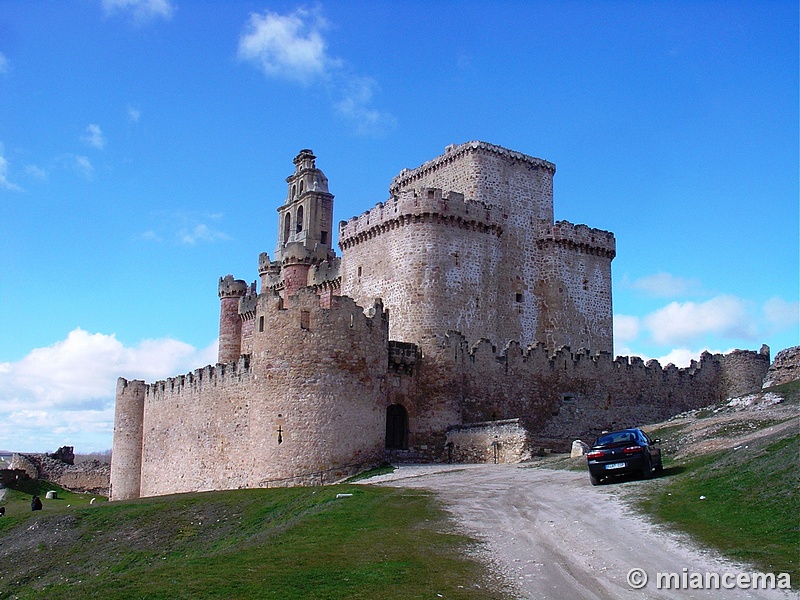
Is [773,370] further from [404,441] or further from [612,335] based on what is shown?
[404,441]

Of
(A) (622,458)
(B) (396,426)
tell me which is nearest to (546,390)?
(B) (396,426)

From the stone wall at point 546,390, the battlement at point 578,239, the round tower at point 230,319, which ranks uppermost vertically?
the battlement at point 578,239

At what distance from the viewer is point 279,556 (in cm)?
1508

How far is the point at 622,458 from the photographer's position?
21.1 meters

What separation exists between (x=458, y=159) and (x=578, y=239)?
7479 mm

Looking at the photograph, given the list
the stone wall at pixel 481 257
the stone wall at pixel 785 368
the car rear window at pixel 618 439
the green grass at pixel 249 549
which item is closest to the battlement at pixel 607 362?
the stone wall at pixel 481 257

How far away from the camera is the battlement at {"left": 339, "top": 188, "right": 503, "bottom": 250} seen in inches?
1586

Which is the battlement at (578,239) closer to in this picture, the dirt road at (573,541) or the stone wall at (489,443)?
the stone wall at (489,443)

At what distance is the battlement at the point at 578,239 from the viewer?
44.6m

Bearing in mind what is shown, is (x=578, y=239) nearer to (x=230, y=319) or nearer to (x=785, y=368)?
(x=785, y=368)

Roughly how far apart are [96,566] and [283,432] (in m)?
8.63

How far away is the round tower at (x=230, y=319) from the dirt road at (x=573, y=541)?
31.3 metres

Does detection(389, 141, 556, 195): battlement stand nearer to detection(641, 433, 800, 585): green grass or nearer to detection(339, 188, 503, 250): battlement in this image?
detection(339, 188, 503, 250): battlement

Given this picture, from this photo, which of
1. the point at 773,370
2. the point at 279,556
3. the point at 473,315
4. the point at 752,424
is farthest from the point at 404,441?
the point at 279,556
